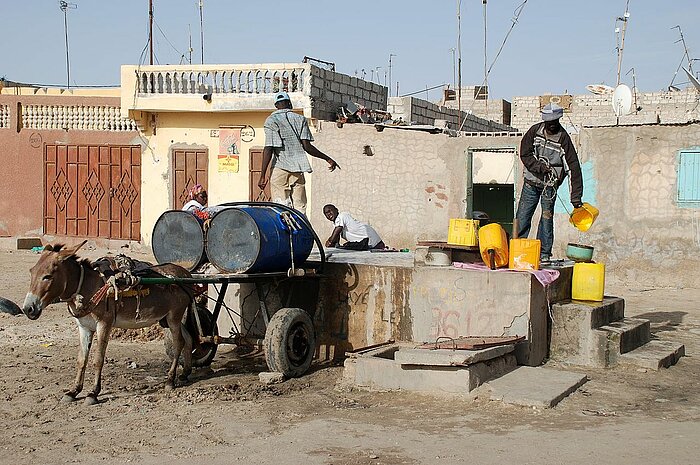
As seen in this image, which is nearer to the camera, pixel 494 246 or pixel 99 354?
pixel 99 354

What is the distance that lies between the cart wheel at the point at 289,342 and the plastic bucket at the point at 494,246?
6.06 ft

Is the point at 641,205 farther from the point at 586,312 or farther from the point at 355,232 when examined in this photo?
the point at 586,312

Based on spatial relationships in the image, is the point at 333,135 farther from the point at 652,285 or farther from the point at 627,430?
the point at 627,430

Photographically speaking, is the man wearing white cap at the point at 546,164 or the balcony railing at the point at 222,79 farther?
the balcony railing at the point at 222,79

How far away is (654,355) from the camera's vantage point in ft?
27.0

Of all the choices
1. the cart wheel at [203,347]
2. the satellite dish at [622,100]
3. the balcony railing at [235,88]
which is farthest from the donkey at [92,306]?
the satellite dish at [622,100]

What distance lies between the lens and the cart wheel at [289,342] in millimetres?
7750

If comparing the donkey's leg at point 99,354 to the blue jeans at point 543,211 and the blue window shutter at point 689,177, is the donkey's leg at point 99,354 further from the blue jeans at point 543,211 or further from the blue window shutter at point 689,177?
the blue window shutter at point 689,177

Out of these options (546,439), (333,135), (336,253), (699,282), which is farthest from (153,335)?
(699,282)

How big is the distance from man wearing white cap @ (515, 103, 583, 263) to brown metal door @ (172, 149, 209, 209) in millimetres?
10706

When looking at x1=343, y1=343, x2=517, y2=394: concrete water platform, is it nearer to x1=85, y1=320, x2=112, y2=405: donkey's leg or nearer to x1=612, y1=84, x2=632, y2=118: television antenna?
x1=85, y1=320, x2=112, y2=405: donkey's leg

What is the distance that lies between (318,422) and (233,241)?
218cm

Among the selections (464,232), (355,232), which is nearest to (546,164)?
(464,232)

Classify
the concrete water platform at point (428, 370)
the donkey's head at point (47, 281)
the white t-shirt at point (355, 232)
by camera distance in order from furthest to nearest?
the white t-shirt at point (355, 232), the concrete water platform at point (428, 370), the donkey's head at point (47, 281)
